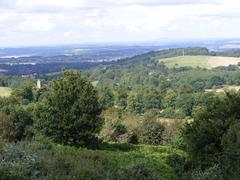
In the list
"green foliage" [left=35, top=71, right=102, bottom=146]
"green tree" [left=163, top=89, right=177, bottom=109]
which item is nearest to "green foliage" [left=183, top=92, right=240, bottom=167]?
"green foliage" [left=35, top=71, right=102, bottom=146]

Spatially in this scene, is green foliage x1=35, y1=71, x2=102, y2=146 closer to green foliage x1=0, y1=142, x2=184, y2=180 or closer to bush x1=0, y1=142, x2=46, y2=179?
green foliage x1=0, y1=142, x2=184, y2=180

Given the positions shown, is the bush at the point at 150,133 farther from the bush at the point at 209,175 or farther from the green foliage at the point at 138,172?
the green foliage at the point at 138,172

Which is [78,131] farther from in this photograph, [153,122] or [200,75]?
[200,75]

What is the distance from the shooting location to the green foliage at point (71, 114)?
Result: 93.8 feet

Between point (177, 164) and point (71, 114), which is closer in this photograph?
point (177, 164)

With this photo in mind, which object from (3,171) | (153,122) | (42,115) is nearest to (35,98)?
(153,122)

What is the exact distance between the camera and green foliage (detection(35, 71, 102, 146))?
2859 centimetres

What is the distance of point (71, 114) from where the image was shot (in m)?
28.5

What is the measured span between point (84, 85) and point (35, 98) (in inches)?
2359

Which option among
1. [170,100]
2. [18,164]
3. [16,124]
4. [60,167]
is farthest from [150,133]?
[170,100]

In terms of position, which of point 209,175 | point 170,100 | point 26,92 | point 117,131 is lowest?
point 170,100

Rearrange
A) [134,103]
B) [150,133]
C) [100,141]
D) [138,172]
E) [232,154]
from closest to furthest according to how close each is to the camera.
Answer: [138,172], [232,154], [100,141], [150,133], [134,103]

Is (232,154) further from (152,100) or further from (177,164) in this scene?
(152,100)

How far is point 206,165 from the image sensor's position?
2033cm
